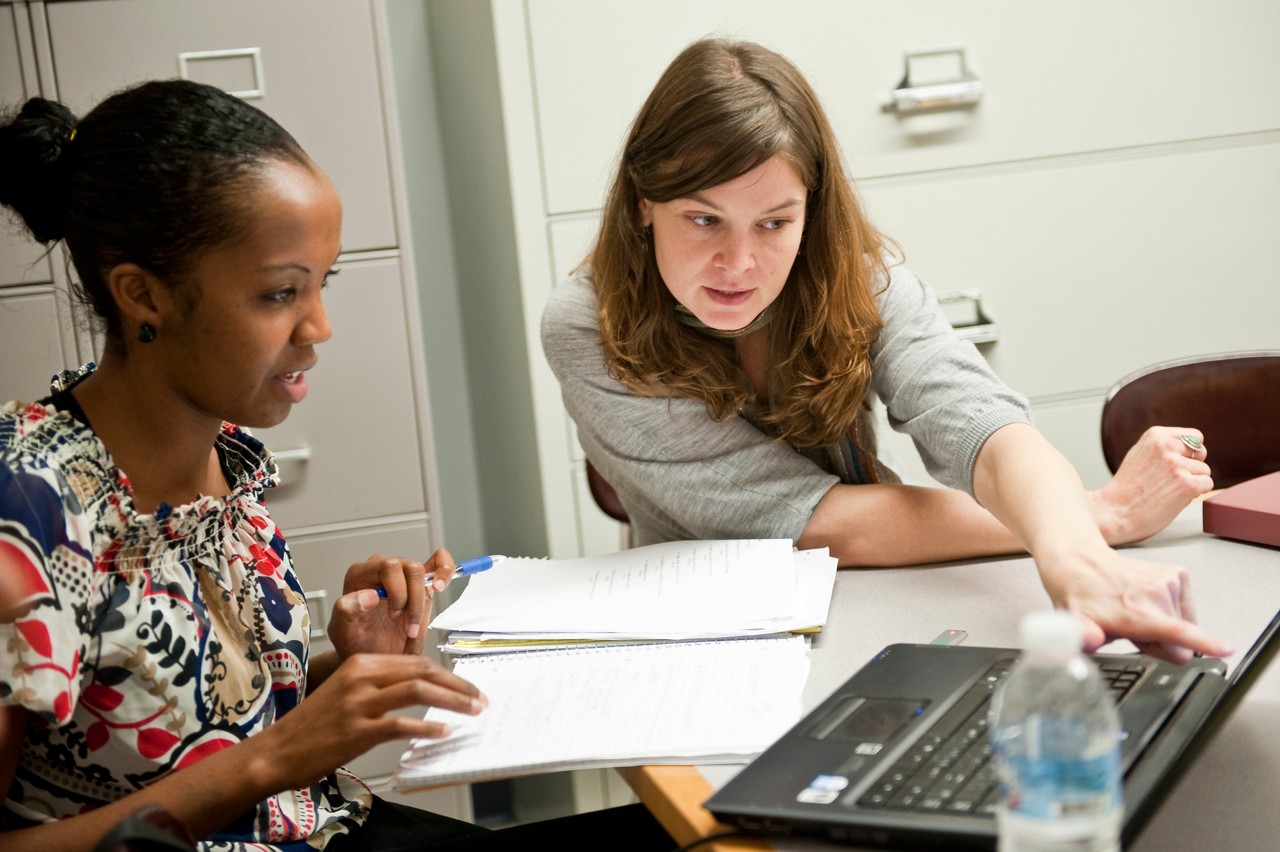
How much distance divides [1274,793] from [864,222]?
917 millimetres

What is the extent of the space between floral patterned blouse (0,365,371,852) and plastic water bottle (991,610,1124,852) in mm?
603

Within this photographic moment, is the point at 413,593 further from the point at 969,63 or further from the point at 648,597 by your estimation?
the point at 969,63

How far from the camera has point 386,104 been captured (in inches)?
79.1

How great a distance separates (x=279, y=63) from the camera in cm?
196

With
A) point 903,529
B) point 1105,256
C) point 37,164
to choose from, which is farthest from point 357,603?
point 1105,256

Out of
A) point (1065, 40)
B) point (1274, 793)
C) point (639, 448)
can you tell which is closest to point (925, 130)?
point (1065, 40)

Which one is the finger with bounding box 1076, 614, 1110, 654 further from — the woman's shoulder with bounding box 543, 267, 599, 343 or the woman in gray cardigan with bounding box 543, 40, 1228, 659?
the woman's shoulder with bounding box 543, 267, 599, 343

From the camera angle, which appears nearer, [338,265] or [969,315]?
[338,265]

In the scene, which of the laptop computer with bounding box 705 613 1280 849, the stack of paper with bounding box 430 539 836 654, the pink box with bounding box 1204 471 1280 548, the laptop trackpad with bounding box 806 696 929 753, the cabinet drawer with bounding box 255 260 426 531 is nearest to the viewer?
the laptop computer with bounding box 705 613 1280 849

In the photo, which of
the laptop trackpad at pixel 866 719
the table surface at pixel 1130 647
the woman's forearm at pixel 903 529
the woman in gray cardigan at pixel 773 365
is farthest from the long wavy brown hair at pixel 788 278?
the laptop trackpad at pixel 866 719

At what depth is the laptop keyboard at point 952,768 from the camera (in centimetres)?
68

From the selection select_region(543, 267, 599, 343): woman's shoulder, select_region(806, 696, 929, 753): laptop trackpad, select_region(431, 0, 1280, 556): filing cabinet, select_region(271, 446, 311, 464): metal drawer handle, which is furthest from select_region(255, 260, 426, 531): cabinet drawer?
select_region(806, 696, 929, 753): laptop trackpad

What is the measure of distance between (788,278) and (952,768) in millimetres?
848

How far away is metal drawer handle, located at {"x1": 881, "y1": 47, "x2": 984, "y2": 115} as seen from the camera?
7.16 feet
